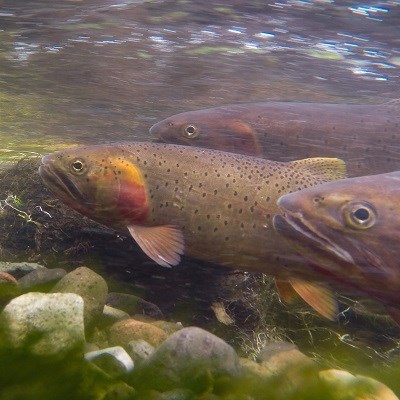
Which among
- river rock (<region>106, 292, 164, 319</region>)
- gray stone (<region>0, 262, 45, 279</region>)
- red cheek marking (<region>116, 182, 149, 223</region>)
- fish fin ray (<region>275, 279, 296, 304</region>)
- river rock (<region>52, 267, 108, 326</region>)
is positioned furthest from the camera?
gray stone (<region>0, 262, 45, 279</region>)

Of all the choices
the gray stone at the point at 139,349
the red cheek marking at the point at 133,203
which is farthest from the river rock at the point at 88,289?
the red cheek marking at the point at 133,203

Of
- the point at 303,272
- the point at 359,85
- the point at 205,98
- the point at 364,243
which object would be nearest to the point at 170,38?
the point at 205,98

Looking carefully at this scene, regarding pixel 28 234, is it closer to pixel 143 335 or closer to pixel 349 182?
pixel 143 335

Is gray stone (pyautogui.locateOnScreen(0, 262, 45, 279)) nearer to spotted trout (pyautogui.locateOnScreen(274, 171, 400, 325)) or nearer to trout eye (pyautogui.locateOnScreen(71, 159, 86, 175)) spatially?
trout eye (pyautogui.locateOnScreen(71, 159, 86, 175))

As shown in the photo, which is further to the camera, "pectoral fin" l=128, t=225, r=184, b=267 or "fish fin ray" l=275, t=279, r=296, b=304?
"fish fin ray" l=275, t=279, r=296, b=304

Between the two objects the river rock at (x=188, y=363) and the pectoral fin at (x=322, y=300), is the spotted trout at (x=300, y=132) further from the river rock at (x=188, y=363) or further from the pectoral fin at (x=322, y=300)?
the river rock at (x=188, y=363)

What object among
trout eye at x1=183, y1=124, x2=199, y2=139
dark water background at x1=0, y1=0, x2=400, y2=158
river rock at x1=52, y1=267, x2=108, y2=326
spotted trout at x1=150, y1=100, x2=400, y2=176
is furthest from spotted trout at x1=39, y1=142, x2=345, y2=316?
dark water background at x1=0, y1=0, x2=400, y2=158
